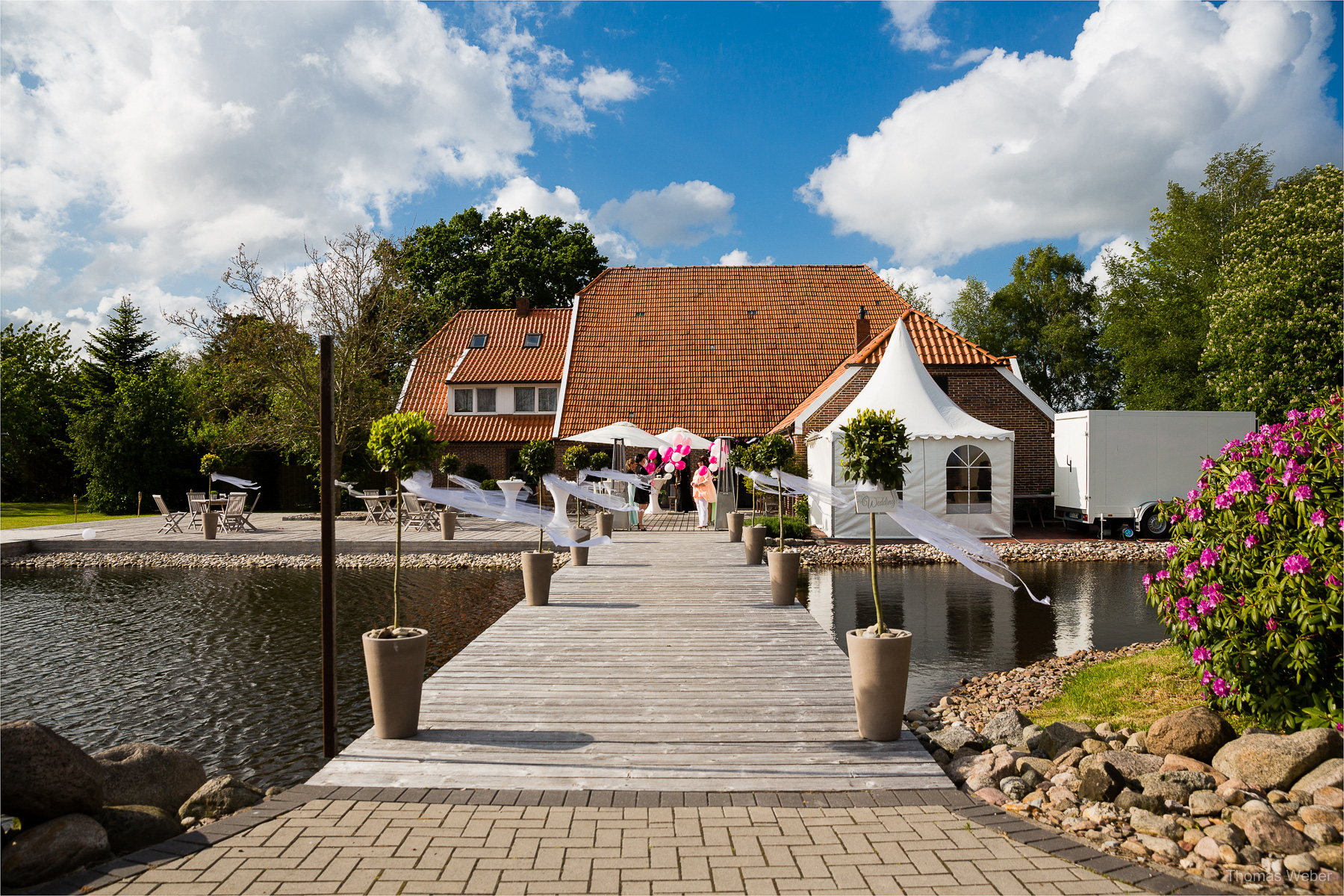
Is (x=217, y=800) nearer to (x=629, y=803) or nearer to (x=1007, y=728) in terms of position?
(x=629, y=803)

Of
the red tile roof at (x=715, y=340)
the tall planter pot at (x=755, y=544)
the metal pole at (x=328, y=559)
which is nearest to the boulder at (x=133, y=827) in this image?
the metal pole at (x=328, y=559)

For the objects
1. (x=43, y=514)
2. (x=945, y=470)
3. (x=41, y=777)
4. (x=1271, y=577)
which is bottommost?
(x=41, y=777)

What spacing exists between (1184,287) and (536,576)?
1286 inches

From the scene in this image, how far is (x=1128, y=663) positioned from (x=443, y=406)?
2539 centimetres

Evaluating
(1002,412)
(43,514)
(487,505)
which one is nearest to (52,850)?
(487,505)

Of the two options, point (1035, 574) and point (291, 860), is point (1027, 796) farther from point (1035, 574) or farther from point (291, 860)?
point (1035, 574)

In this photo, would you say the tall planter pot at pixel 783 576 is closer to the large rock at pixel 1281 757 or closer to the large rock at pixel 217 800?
the large rock at pixel 1281 757

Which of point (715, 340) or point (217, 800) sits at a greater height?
point (715, 340)

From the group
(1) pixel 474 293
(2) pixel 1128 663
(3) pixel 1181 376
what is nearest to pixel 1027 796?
(2) pixel 1128 663

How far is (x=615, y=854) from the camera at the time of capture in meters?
3.84

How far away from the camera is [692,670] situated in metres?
7.09

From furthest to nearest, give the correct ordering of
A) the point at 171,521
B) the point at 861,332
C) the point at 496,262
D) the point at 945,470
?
the point at 496,262 → the point at 861,332 → the point at 171,521 → the point at 945,470

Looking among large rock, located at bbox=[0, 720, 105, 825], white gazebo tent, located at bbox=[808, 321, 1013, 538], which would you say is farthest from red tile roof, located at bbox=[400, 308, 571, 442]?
large rock, located at bbox=[0, 720, 105, 825]

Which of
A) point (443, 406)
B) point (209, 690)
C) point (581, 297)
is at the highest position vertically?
point (581, 297)
